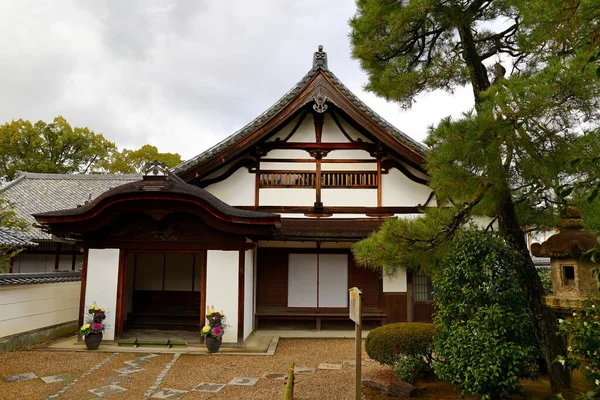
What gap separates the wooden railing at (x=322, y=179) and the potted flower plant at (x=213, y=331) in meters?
4.13

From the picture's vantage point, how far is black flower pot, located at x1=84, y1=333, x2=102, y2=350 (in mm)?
8758

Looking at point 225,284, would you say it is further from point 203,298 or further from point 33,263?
point 33,263

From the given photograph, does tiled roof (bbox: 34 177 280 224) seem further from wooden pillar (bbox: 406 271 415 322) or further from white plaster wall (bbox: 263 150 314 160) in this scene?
wooden pillar (bbox: 406 271 415 322)

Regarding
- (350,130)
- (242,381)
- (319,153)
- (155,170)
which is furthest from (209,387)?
(350,130)

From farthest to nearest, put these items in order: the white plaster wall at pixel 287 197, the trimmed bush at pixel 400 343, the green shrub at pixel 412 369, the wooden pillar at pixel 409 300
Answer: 1. the white plaster wall at pixel 287 197
2. the wooden pillar at pixel 409 300
3. the trimmed bush at pixel 400 343
4. the green shrub at pixel 412 369

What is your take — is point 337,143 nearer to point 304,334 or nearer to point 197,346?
point 304,334

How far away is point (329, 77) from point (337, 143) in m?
1.84

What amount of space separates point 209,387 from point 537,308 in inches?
199

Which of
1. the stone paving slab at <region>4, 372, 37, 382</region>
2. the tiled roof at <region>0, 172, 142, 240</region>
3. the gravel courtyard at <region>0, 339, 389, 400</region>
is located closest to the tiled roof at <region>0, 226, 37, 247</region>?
the gravel courtyard at <region>0, 339, 389, 400</region>

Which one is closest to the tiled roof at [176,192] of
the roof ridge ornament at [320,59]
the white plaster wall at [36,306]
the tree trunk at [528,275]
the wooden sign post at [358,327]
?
the white plaster wall at [36,306]

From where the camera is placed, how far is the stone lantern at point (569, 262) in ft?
16.3

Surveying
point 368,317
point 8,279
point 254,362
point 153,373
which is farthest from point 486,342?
point 8,279

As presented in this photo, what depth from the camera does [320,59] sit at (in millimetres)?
11461

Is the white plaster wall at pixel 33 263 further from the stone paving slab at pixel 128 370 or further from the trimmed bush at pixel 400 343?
the trimmed bush at pixel 400 343
